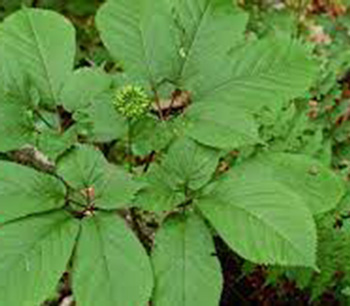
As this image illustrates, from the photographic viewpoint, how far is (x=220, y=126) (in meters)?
1.70

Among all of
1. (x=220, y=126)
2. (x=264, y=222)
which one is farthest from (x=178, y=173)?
(x=264, y=222)

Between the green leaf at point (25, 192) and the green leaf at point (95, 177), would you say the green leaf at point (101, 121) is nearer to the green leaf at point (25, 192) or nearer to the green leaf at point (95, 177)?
the green leaf at point (95, 177)

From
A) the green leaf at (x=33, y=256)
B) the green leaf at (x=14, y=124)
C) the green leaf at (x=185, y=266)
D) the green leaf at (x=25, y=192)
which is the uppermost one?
the green leaf at (x=14, y=124)

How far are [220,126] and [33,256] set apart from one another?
56 centimetres

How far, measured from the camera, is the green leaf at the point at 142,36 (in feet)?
5.74

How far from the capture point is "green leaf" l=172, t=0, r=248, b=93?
5.76ft

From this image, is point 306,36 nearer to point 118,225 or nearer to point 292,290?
point 292,290

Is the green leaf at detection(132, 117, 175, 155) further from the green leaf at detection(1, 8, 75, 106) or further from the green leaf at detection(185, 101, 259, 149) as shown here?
the green leaf at detection(1, 8, 75, 106)

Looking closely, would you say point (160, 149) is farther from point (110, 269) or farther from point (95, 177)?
point (110, 269)

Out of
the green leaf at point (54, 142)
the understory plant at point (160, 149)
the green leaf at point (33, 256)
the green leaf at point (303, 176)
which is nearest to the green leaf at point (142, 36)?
the understory plant at point (160, 149)

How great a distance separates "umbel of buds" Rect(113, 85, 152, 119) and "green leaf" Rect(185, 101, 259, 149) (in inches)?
4.6

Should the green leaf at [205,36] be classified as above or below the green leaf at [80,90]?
above

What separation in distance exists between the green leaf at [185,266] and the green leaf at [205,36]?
38 centimetres

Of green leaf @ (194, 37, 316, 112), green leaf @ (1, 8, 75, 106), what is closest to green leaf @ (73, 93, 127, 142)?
green leaf @ (1, 8, 75, 106)
